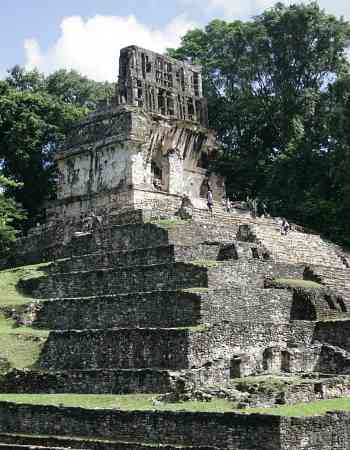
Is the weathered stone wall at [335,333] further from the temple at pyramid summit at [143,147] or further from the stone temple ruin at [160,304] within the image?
the temple at pyramid summit at [143,147]

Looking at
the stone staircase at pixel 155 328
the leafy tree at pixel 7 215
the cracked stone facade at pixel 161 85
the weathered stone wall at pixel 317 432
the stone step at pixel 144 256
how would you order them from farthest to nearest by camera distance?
the cracked stone facade at pixel 161 85 < the leafy tree at pixel 7 215 < the stone step at pixel 144 256 < the stone staircase at pixel 155 328 < the weathered stone wall at pixel 317 432

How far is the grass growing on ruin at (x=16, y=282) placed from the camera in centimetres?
2814

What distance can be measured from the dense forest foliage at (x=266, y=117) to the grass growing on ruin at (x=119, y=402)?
1959cm

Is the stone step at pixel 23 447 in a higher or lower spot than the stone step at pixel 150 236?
lower

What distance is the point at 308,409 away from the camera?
16484 millimetres

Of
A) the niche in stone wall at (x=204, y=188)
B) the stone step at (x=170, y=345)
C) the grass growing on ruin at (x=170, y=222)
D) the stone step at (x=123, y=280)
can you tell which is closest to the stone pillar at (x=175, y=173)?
the niche in stone wall at (x=204, y=188)

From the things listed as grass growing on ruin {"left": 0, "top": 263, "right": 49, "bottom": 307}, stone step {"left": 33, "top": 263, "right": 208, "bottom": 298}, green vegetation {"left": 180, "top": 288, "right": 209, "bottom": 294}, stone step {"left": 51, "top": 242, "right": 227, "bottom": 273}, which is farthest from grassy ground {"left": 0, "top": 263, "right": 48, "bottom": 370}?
green vegetation {"left": 180, "top": 288, "right": 209, "bottom": 294}

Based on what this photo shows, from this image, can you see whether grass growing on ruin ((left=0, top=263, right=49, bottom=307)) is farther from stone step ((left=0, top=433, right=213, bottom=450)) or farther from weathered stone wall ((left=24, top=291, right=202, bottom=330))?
stone step ((left=0, top=433, right=213, bottom=450))

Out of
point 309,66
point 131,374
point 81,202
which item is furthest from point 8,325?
point 309,66

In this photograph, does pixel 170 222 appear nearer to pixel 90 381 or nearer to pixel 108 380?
pixel 90 381

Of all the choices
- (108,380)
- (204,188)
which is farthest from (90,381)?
(204,188)

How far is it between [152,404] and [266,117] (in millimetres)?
27822

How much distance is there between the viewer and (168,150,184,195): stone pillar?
38.1m

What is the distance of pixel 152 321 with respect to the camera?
912 inches
